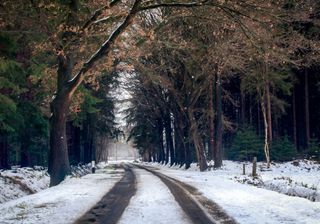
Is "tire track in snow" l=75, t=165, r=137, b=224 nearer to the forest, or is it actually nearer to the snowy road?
the snowy road

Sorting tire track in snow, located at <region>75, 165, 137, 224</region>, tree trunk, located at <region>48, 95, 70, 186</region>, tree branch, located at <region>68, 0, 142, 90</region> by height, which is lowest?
tire track in snow, located at <region>75, 165, 137, 224</region>

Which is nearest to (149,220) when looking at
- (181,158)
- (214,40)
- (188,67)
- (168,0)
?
(168,0)

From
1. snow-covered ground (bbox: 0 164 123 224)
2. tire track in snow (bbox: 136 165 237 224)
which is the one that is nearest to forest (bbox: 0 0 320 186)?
snow-covered ground (bbox: 0 164 123 224)

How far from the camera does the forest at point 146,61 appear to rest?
620 inches

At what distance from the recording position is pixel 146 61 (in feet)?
117

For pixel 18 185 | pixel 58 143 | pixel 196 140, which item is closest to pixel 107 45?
pixel 58 143

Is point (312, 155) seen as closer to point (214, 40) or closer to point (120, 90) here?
point (214, 40)

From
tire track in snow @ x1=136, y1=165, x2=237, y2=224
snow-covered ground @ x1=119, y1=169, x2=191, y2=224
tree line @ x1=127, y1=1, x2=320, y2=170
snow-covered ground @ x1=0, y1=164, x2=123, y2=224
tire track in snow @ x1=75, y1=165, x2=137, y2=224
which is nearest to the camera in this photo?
snow-covered ground @ x1=119, y1=169, x2=191, y2=224

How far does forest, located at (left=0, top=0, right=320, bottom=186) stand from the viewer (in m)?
15.7

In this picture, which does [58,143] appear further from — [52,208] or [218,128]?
[218,128]

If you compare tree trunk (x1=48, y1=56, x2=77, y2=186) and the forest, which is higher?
the forest

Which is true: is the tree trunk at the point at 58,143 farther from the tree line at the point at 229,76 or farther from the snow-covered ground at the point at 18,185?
the tree line at the point at 229,76

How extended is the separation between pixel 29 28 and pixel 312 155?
905 inches

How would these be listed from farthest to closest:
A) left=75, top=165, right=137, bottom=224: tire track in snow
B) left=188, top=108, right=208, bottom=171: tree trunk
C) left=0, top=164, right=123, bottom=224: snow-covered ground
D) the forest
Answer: left=188, top=108, right=208, bottom=171: tree trunk < the forest < left=0, top=164, right=123, bottom=224: snow-covered ground < left=75, top=165, right=137, bottom=224: tire track in snow
